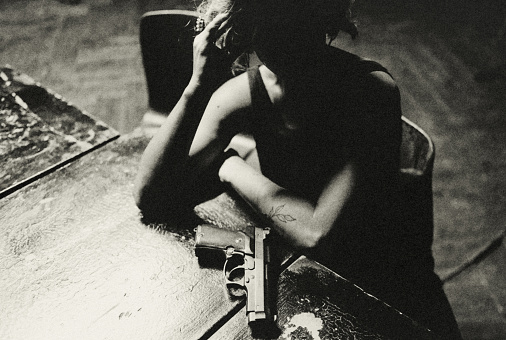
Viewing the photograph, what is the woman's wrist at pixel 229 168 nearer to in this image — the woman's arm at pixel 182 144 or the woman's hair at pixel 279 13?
the woman's arm at pixel 182 144

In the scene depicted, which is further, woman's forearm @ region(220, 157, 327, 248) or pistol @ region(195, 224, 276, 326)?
woman's forearm @ region(220, 157, 327, 248)

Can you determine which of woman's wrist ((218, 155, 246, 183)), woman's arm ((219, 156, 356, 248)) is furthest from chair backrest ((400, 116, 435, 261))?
woman's wrist ((218, 155, 246, 183))

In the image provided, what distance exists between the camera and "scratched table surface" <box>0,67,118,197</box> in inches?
64.3

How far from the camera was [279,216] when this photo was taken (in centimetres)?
142

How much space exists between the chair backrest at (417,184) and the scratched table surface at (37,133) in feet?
3.80

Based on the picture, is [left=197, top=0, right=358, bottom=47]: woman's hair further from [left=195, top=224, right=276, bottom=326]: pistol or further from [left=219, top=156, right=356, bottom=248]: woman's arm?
[left=195, top=224, right=276, bottom=326]: pistol

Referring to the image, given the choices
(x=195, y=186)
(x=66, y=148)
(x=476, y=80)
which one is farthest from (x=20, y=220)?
(x=476, y=80)

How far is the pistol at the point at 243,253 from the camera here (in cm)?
121

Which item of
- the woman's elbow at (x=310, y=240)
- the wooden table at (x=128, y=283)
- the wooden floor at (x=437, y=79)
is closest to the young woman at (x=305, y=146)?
the woman's elbow at (x=310, y=240)

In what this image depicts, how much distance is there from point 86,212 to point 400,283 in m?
A: 1.13

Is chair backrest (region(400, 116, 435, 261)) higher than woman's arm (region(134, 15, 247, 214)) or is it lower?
lower

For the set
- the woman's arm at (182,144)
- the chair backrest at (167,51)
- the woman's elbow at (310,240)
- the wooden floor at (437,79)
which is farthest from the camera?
the wooden floor at (437,79)

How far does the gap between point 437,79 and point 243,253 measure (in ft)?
9.19

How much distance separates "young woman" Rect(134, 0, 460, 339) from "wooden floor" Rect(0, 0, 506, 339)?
1041 millimetres
